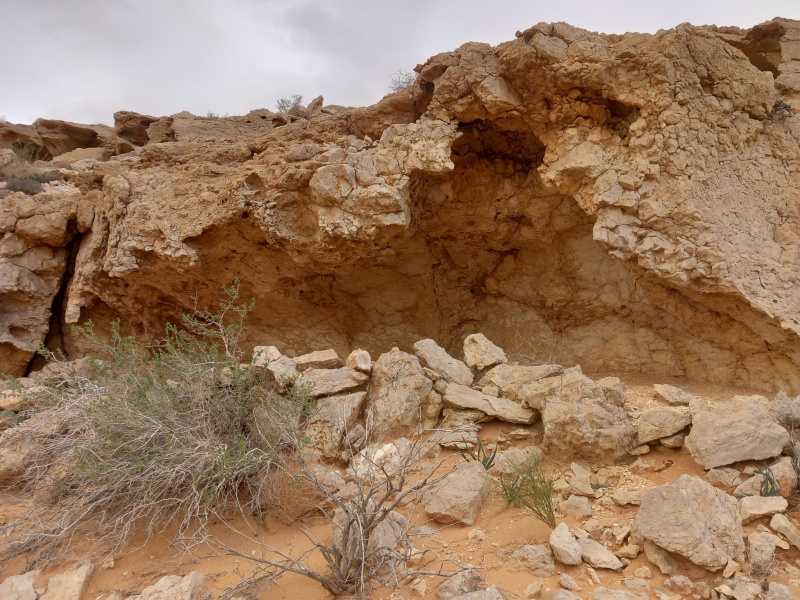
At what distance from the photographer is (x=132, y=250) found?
532 cm

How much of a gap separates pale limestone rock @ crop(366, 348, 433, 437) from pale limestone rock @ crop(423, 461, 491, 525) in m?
0.77

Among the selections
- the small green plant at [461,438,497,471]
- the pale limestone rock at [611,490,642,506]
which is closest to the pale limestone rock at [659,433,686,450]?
the pale limestone rock at [611,490,642,506]

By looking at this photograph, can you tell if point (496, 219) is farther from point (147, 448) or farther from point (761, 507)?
point (147, 448)

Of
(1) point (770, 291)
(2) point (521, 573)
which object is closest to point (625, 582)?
(2) point (521, 573)

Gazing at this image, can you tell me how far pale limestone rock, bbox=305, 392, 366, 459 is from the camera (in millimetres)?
3426

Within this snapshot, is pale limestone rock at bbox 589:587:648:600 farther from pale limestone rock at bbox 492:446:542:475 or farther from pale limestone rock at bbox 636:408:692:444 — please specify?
pale limestone rock at bbox 636:408:692:444

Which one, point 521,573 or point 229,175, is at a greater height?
point 229,175

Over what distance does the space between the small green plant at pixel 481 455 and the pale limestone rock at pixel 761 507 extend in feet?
4.19

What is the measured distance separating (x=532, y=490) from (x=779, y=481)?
1211mm

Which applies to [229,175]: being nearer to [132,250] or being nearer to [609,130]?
[132,250]

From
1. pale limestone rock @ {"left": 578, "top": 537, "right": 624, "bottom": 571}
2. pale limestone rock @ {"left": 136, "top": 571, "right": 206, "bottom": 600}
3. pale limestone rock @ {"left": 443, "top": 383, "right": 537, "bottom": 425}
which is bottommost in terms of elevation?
pale limestone rock @ {"left": 136, "top": 571, "right": 206, "bottom": 600}

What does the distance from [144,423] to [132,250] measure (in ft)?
9.57

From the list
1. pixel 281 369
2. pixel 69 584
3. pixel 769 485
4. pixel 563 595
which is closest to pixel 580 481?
pixel 769 485

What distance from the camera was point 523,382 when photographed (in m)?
3.76
